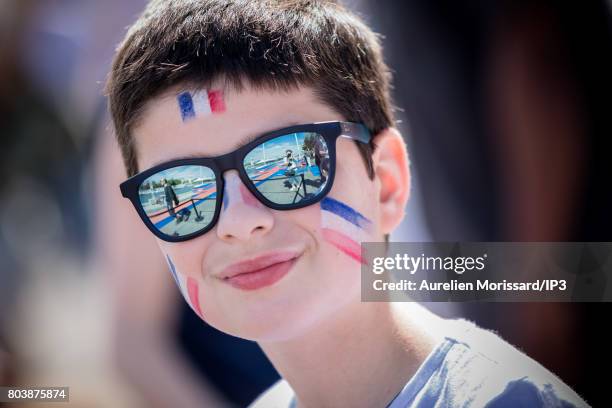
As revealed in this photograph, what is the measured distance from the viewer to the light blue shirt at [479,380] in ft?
3.39

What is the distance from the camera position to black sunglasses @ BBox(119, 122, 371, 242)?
1.12 meters

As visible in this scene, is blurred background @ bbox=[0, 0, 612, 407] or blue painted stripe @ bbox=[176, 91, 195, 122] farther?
blurred background @ bbox=[0, 0, 612, 407]

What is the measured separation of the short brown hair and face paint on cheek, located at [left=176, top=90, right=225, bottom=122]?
23 mm

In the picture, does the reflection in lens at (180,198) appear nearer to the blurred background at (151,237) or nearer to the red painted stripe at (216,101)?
the red painted stripe at (216,101)

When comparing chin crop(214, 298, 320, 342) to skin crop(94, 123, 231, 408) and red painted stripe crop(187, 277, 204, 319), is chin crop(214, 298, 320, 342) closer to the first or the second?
red painted stripe crop(187, 277, 204, 319)

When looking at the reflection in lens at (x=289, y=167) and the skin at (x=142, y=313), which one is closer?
the reflection in lens at (x=289, y=167)

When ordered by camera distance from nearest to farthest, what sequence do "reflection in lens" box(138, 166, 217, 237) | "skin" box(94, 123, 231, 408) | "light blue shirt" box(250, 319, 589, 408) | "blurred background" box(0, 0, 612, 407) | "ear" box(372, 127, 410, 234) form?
"light blue shirt" box(250, 319, 589, 408)
"reflection in lens" box(138, 166, 217, 237)
"ear" box(372, 127, 410, 234)
"blurred background" box(0, 0, 612, 407)
"skin" box(94, 123, 231, 408)

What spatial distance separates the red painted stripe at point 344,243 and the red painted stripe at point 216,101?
0.28 meters

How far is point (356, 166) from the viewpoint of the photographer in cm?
121

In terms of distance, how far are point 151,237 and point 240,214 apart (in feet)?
2.60

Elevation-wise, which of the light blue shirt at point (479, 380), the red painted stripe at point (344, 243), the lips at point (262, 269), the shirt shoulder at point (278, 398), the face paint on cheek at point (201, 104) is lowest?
the shirt shoulder at point (278, 398)

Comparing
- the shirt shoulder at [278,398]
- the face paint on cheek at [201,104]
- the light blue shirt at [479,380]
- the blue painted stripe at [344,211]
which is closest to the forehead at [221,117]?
the face paint on cheek at [201,104]

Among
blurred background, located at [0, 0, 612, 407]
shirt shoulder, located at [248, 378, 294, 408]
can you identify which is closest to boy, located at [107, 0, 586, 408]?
shirt shoulder, located at [248, 378, 294, 408]

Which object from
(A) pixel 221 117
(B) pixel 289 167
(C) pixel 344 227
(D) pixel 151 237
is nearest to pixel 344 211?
(C) pixel 344 227
